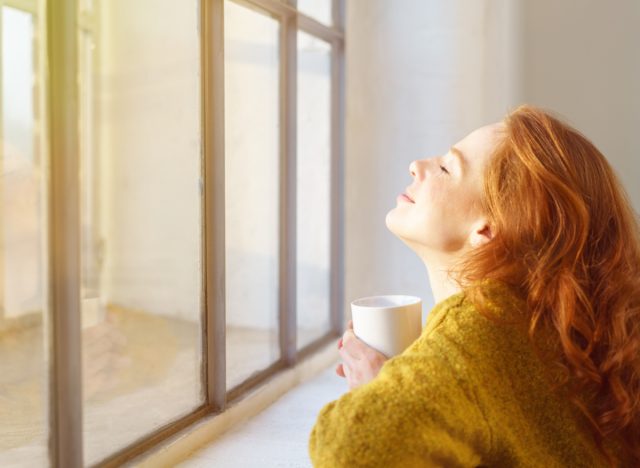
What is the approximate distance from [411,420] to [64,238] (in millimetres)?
750

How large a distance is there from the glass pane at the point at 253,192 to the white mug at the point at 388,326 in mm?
1040

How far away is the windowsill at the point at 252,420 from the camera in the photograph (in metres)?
1.75

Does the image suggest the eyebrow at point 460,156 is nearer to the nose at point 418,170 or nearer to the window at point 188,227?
the nose at point 418,170

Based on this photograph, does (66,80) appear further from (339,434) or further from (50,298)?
(339,434)

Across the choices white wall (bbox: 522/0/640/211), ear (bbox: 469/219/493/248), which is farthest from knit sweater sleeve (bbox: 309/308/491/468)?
white wall (bbox: 522/0/640/211)

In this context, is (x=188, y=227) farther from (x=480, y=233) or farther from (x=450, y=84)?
(x=480, y=233)

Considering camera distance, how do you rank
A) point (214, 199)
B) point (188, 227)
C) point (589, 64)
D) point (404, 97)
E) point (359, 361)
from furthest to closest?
1. point (589, 64)
2. point (404, 97)
3. point (188, 227)
4. point (214, 199)
5. point (359, 361)

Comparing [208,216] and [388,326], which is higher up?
[208,216]

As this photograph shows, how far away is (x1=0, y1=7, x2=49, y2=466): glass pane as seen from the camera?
1.58 meters

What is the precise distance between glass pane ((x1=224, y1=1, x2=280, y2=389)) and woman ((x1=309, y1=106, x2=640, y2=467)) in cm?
105

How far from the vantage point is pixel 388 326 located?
1.28 meters

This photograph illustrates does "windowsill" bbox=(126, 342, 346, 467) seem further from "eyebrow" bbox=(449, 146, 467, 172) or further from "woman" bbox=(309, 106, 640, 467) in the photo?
"eyebrow" bbox=(449, 146, 467, 172)

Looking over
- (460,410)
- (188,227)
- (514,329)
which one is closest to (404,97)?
(188,227)

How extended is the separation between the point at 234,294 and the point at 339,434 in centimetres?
139
